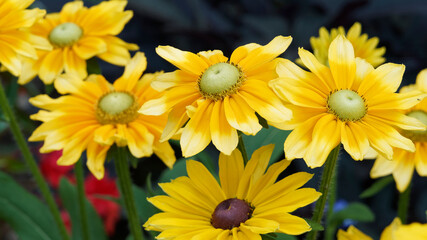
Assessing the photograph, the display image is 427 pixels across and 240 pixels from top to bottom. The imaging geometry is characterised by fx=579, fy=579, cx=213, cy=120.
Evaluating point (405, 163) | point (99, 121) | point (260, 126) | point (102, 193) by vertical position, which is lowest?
point (102, 193)

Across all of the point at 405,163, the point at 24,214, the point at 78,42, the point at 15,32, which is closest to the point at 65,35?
the point at 78,42

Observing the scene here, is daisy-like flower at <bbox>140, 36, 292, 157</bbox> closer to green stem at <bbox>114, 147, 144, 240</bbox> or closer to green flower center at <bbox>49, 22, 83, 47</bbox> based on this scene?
green stem at <bbox>114, 147, 144, 240</bbox>

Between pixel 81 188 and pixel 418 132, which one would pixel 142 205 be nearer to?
pixel 81 188

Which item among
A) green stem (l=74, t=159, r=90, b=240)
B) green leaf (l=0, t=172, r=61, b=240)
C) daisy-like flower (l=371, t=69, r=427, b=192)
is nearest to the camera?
daisy-like flower (l=371, t=69, r=427, b=192)

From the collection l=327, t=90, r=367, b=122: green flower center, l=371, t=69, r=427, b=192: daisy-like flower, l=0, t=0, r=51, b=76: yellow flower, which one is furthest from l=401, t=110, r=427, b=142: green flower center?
l=0, t=0, r=51, b=76: yellow flower

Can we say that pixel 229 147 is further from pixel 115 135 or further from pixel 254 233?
pixel 115 135

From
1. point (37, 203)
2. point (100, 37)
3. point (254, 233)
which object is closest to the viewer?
point (254, 233)

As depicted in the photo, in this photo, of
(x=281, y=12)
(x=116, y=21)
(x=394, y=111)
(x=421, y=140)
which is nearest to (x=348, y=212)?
(x=421, y=140)
